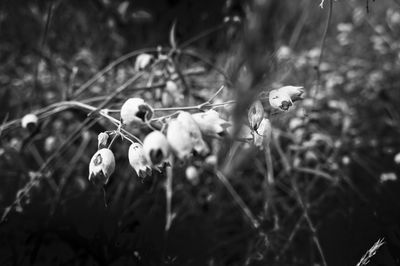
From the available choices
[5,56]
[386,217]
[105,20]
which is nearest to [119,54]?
[105,20]

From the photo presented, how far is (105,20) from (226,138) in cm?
128

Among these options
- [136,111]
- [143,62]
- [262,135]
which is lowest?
[262,135]

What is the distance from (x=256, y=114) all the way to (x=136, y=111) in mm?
220

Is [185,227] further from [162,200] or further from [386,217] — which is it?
[386,217]

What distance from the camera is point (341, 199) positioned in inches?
51.4

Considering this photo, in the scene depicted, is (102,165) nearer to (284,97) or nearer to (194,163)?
(284,97)

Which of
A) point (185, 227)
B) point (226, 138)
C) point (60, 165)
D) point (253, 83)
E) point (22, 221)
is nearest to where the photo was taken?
point (253, 83)

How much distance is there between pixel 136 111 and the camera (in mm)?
679

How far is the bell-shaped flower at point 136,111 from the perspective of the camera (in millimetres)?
680

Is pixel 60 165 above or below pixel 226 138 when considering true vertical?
above

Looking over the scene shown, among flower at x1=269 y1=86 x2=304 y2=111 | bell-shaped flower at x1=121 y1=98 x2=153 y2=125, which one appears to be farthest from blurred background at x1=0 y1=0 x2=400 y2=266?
bell-shaped flower at x1=121 y1=98 x2=153 y2=125

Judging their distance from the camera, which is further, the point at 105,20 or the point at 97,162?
the point at 105,20

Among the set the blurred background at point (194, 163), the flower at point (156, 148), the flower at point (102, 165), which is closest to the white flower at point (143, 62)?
the blurred background at point (194, 163)

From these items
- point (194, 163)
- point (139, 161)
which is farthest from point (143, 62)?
point (139, 161)
